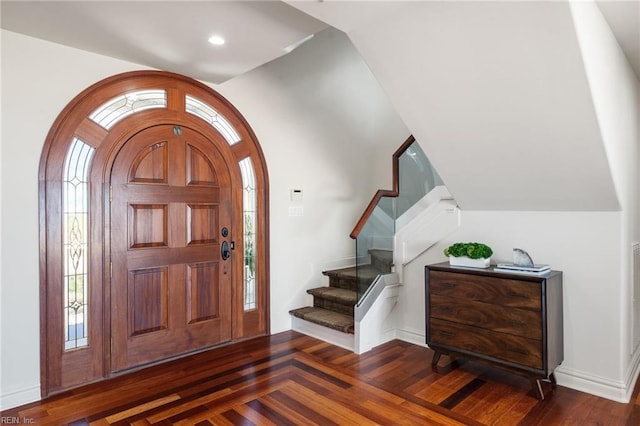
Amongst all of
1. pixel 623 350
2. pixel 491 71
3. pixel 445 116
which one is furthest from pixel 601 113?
pixel 623 350

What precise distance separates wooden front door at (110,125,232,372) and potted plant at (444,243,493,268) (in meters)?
2.07

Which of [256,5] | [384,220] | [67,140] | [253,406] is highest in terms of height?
[256,5]

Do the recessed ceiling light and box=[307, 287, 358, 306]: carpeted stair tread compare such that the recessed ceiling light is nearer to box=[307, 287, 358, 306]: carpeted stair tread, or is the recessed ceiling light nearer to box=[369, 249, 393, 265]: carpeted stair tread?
box=[369, 249, 393, 265]: carpeted stair tread

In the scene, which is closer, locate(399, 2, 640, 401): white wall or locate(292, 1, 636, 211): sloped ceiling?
locate(292, 1, 636, 211): sloped ceiling

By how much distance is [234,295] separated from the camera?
3.90 metres

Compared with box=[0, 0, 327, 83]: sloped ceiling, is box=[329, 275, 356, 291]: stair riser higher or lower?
lower

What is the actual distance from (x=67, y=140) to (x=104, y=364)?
1746 mm

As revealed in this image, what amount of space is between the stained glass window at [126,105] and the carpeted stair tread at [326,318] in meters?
2.45

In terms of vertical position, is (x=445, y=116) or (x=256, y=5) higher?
(x=256, y=5)

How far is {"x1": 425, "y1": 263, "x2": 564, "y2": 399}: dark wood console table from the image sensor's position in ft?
8.94

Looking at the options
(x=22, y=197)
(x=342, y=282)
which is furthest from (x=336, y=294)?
(x=22, y=197)

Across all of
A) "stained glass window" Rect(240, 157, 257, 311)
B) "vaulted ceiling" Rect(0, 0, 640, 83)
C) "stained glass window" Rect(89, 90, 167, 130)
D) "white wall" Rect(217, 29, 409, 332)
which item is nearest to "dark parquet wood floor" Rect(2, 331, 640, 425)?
"stained glass window" Rect(240, 157, 257, 311)

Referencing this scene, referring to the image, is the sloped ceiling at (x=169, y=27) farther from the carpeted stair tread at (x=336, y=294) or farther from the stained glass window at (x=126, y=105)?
the carpeted stair tread at (x=336, y=294)

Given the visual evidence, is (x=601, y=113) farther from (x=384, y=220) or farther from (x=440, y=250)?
(x=384, y=220)
